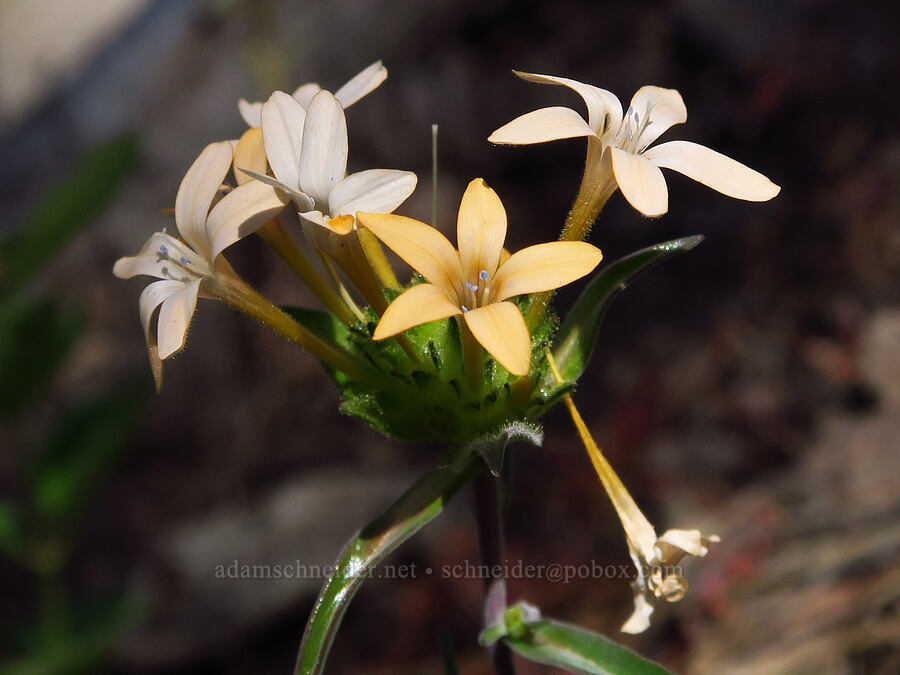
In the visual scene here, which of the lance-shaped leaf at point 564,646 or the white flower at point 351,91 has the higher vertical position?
the white flower at point 351,91

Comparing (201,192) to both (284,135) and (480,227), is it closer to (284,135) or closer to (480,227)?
(284,135)

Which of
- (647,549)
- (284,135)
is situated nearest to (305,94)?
(284,135)

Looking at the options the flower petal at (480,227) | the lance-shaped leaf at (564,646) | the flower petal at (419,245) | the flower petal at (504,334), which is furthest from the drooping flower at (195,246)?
the lance-shaped leaf at (564,646)

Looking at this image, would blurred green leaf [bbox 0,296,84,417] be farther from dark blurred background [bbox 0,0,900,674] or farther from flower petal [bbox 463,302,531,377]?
flower petal [bbox 463,302,531,377]

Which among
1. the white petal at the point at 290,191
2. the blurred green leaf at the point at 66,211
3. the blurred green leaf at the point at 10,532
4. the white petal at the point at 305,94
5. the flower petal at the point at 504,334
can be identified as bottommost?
the flower petal at the point at 504,334

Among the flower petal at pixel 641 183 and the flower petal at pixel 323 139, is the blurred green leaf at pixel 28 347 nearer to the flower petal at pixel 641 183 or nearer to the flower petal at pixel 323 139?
Answer: the flower petal at pixel 323 139

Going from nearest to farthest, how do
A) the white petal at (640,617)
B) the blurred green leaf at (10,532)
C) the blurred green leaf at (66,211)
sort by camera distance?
the white petal at (640,617), the blurred green leaf at (66,211), the blurred green leaf at (10,532)
